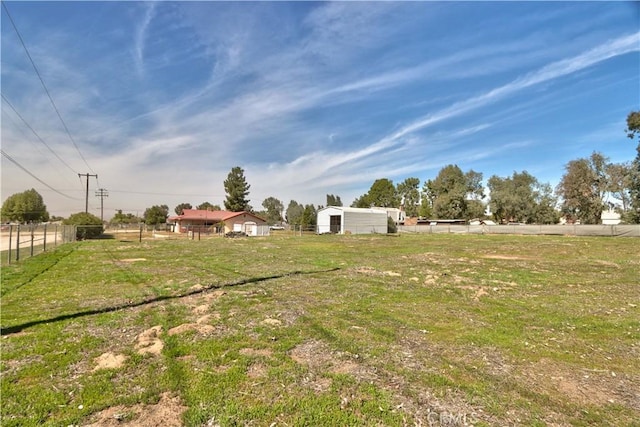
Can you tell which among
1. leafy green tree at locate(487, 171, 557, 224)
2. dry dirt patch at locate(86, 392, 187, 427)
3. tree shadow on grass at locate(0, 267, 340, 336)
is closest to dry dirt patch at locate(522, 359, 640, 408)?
dry dirt patch at locate(86, 392, 187, 427)

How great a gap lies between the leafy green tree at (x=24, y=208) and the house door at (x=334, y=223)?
82099 mm

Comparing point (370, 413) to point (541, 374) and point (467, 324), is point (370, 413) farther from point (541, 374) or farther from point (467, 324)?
point (467, 324)

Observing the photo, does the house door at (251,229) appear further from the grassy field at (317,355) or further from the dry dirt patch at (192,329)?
the dry dirt patch at (192,329)

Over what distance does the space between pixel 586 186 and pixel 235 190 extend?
2455 inches

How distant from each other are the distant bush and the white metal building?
1053 inches

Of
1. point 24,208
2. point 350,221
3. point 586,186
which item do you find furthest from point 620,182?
point 24,208

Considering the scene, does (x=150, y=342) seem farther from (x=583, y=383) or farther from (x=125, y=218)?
(x=125, y=218)

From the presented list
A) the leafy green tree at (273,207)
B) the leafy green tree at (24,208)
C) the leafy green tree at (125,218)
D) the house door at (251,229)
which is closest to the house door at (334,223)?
the house door at (251,229)

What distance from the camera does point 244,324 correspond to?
566cm

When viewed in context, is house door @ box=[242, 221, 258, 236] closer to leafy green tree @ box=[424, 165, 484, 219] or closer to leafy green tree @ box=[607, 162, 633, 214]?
leafy green tree @ box=[424, 165, 484, 219]

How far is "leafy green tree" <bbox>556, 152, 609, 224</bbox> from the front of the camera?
47750 mm

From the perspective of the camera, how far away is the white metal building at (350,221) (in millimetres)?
44156

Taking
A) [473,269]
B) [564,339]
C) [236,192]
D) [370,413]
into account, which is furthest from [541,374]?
[236,192]

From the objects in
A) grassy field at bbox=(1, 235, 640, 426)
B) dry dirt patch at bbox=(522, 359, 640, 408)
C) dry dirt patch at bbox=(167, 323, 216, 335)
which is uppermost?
dry dirt patch at bbox=(167, 323, 216, 335)
